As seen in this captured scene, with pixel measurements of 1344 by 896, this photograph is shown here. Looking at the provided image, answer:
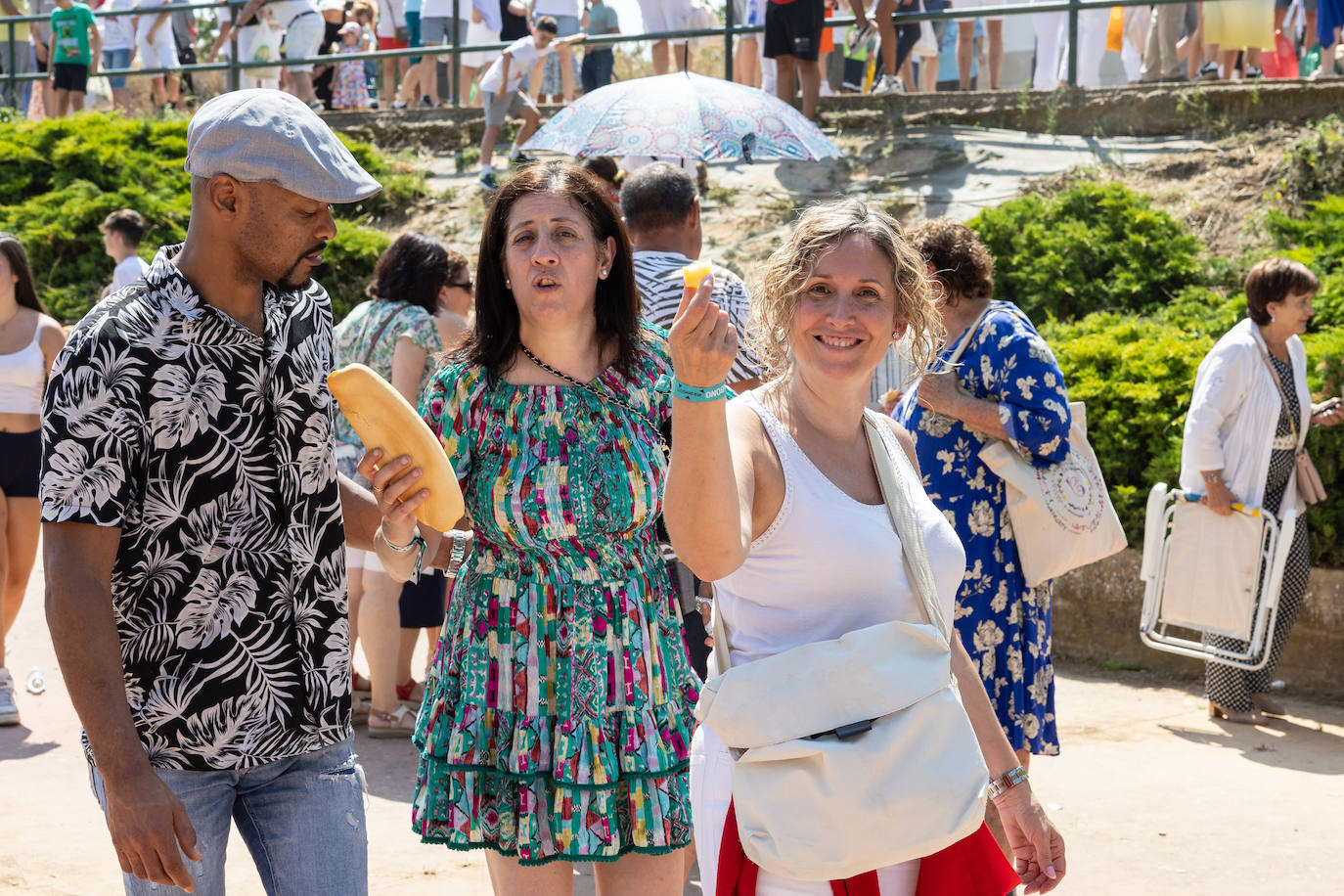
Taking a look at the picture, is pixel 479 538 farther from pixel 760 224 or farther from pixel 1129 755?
pixel 760 224

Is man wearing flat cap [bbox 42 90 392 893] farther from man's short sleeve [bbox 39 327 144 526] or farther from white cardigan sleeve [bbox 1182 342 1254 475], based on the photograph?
white cardigan sleeve [bbox 1182 342 1254 475]

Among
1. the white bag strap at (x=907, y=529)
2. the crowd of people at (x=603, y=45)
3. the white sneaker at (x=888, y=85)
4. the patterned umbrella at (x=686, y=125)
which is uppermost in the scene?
the crowd of people at (x=603, y=45)

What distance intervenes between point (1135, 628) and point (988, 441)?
13.0 ft

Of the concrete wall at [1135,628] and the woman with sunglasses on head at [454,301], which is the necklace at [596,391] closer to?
the woman with sunglasses on head at [454,301]

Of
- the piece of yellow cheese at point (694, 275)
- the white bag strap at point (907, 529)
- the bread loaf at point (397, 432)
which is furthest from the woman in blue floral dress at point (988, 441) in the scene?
the piece of yellow cheese at point (694, 275)

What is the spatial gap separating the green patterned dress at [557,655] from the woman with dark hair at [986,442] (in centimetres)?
143

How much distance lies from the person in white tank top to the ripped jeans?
70cm

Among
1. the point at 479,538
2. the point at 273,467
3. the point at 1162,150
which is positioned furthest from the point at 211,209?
the point at 1162,150

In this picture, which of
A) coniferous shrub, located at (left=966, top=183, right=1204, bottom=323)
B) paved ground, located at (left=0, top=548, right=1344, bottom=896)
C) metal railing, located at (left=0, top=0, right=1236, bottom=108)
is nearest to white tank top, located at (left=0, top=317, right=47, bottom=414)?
paved ground, located at (left=0, top=548, right=1344, bottom=896)

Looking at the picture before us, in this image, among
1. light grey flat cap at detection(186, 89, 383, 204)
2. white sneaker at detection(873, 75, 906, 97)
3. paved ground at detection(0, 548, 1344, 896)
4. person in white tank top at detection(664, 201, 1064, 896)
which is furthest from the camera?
white sneaker at detection(873, 75, 906, 97)

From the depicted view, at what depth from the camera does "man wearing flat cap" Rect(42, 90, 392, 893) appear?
92.4 inches

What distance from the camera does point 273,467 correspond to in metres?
2.63

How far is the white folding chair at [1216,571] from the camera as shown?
22.6 ft

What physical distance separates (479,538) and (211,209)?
104cm
